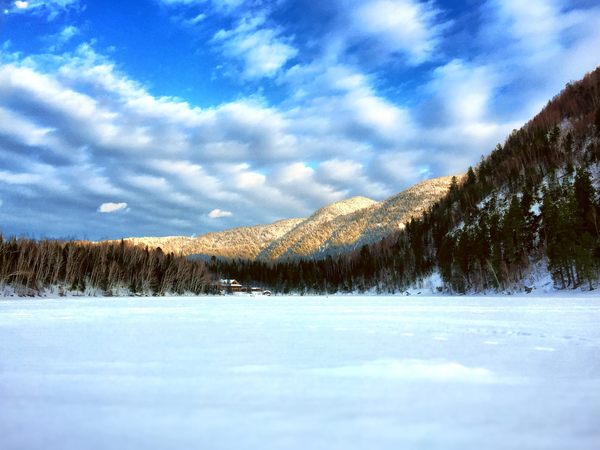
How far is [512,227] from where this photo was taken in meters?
74.6

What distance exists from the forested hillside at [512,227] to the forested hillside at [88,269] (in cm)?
5643

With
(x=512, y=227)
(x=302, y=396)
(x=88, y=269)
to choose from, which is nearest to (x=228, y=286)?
(x=88, y=269)

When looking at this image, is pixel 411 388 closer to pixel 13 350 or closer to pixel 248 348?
pixel 248 348

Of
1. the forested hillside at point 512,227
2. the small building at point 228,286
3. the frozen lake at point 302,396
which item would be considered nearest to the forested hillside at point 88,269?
the small building at point 228,286

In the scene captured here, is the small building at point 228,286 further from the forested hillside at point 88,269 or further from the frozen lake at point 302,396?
the frozen lake at point 302,396

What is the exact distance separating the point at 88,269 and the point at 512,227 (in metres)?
79.6

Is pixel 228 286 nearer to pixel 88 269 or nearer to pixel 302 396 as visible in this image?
pixel 88 269

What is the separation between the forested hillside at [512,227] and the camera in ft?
206

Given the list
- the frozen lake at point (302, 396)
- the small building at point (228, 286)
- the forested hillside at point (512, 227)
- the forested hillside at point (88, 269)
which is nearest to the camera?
the frozen lake at point (302, 396)

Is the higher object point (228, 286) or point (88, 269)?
point (88, 269)

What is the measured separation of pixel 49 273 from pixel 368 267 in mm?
86879

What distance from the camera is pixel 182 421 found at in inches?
170

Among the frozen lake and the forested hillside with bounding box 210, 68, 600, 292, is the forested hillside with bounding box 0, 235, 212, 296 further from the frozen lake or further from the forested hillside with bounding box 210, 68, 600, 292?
the frozen lake

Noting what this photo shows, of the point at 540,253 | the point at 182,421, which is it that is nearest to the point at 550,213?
the point at 540,253
